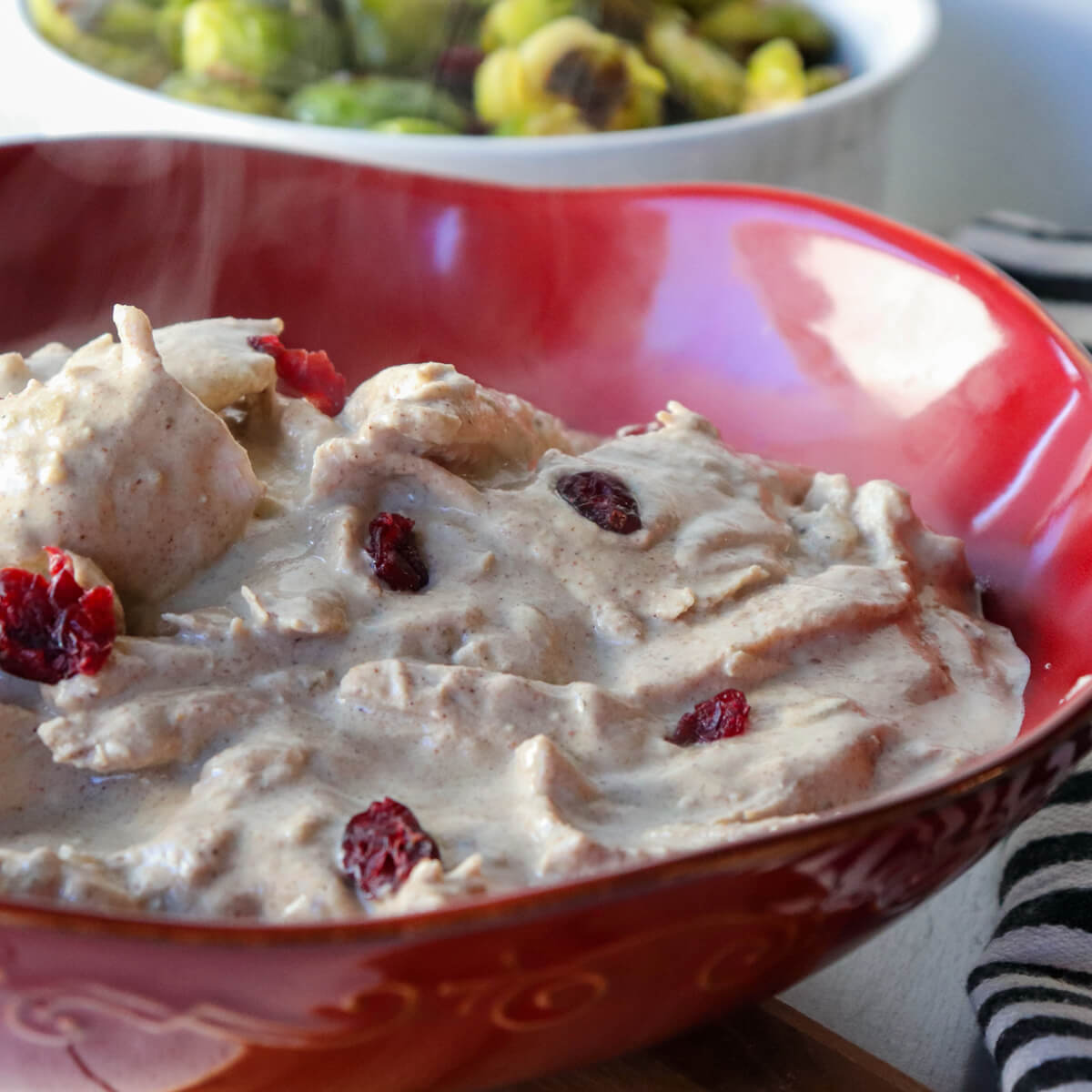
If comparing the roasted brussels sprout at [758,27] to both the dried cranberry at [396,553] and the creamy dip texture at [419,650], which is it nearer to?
the creamy dip texture at [419,650]

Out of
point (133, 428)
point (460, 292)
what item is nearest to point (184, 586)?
point (133, 428)

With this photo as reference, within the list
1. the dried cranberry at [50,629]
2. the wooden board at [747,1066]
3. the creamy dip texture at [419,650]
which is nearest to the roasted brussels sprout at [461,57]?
the creamy dip texture at [419,650]

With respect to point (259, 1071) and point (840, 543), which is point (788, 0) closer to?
point (840, 543)

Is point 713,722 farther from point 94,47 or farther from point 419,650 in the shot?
point 94,47

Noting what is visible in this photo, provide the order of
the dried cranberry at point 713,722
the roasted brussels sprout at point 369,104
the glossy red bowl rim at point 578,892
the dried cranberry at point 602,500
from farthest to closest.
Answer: the roasted brussels sprout at point 369,104 → the dried cranberry at point 602,500 → the dried cranberry at point 713,722 → the glossy red bowl rim at point 578,892

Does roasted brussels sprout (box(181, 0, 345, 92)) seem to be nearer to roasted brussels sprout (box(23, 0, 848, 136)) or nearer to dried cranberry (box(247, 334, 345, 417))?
roasted brussels sprout (box(23, 0, 848, 136))

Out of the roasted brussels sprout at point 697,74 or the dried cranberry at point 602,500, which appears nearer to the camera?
the dried cranberry at point 602,500

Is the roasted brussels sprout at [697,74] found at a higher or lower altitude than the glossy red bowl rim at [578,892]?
lower
